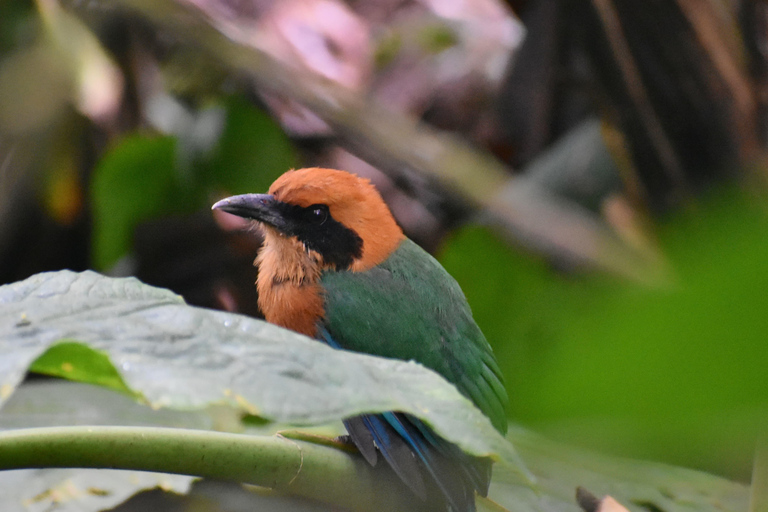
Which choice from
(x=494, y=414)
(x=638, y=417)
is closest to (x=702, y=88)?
(x=494, y=414)

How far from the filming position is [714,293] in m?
0.22

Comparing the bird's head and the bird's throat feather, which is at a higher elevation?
the bird's head

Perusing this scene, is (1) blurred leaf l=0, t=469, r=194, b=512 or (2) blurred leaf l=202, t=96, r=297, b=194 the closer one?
(1) blurred leaf l=0, t=469, r=194, b=512

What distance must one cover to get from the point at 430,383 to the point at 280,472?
295 mm

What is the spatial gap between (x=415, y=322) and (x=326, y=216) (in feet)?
1.62

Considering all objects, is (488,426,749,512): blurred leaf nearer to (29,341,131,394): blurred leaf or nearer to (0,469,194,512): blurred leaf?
(0,469,194,512): blurred leaf

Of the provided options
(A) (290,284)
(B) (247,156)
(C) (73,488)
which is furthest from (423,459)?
(B) (247,156)

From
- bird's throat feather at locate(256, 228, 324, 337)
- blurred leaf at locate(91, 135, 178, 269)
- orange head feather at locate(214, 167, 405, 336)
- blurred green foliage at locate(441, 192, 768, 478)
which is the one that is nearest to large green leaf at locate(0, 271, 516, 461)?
blurred green foliage at locate(441, 192, 768, 478)

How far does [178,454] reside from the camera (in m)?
0.99

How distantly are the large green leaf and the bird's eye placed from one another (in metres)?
1.03

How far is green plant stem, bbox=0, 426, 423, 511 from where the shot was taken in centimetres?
93

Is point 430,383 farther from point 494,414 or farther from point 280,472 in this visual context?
point 494,414

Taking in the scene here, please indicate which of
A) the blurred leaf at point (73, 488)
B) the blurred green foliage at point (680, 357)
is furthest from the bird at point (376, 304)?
the blurred green foliage at point (680, 357)

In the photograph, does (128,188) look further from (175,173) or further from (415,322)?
(415,322)
